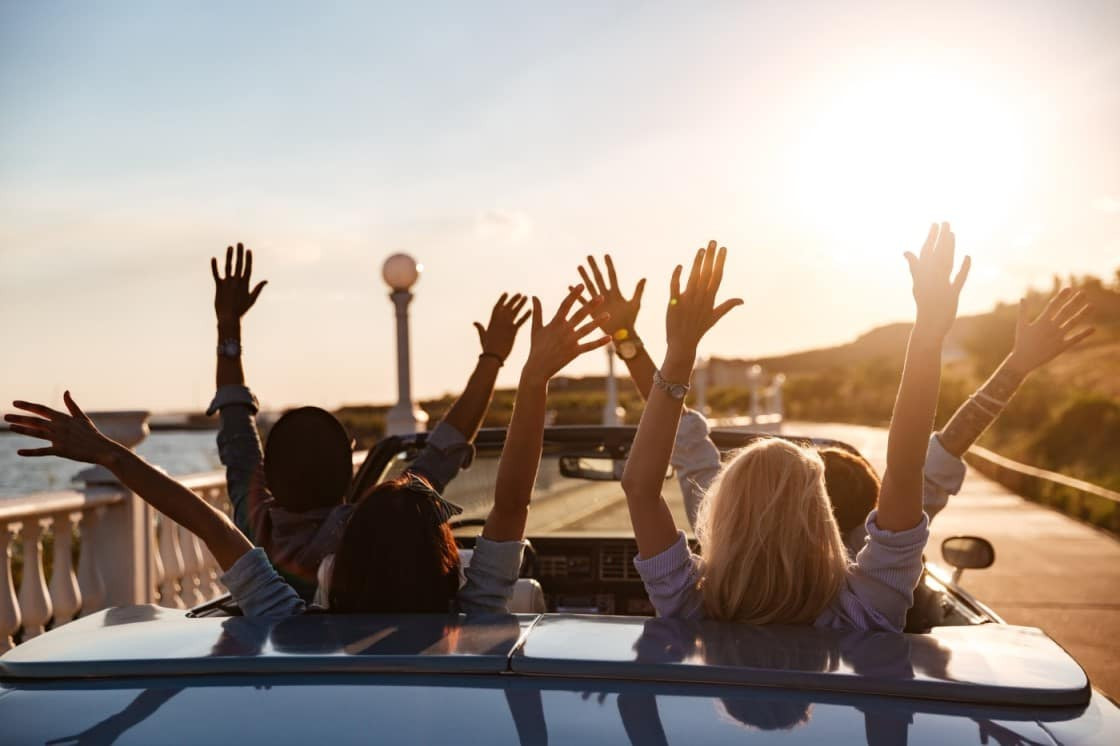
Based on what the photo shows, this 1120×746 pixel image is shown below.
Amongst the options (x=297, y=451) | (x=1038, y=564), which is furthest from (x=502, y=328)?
(x=1038, y=564)

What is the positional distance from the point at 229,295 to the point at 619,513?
8.95 ft

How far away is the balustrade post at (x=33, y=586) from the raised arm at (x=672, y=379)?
4676 mm

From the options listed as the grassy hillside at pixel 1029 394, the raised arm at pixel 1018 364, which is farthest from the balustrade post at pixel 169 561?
the raised arm at pixel 1018 364

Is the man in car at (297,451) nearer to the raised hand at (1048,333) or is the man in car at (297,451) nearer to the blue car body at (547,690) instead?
the blue car body at (547,690)

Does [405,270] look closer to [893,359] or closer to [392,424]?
[392,424]

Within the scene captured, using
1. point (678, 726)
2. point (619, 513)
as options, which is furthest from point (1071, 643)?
point (678, 726)

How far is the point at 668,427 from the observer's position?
7.28 feet

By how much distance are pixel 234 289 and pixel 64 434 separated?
4.34ft

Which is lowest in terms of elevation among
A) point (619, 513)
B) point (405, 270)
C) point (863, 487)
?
point (619, 513)

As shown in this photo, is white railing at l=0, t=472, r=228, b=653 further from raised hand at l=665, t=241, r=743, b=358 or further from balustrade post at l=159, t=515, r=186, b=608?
raised hand at l=665, t=241, r=743, b=358

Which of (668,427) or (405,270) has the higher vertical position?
(405,270)

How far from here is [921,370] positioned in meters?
2.16

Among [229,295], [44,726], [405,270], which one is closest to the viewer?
[44,726]

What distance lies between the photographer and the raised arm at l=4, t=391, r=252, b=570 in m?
2.27
